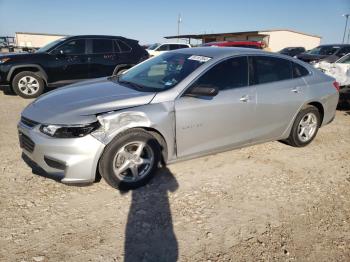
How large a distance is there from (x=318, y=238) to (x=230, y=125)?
1709mm

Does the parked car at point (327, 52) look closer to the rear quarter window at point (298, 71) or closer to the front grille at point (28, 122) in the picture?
the rear quarter window at point (298, 71)

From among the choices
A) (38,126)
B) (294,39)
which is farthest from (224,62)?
(294,39)

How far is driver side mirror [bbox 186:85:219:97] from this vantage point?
360cm

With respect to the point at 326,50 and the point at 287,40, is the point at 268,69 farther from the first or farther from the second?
the point at 287,40

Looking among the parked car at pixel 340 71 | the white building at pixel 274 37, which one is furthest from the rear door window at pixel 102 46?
the white building at pixel 274 37

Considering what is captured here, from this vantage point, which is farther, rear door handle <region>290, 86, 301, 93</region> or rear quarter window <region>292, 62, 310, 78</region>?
rear quarter window <region>292, 62, 310, 78</region>

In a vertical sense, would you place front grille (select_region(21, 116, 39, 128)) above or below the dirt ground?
above

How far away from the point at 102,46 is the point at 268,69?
5882 millimetres

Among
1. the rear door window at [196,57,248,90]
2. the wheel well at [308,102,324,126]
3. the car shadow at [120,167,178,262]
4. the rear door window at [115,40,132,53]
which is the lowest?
the car shadow at [120,167,178,262]

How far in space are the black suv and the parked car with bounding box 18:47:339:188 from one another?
14.6 feet

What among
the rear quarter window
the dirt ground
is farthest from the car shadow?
the rear quarter window

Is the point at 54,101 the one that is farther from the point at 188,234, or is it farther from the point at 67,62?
the point at 67,62

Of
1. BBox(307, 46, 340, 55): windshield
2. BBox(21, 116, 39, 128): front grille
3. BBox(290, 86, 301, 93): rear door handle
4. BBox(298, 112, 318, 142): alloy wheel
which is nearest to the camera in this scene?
BBox(21, 116, 39, 128): front grille

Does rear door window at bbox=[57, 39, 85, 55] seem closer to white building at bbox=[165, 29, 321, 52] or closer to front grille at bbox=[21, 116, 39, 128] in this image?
front grille at bbox=[21, 116, 39, 128]
